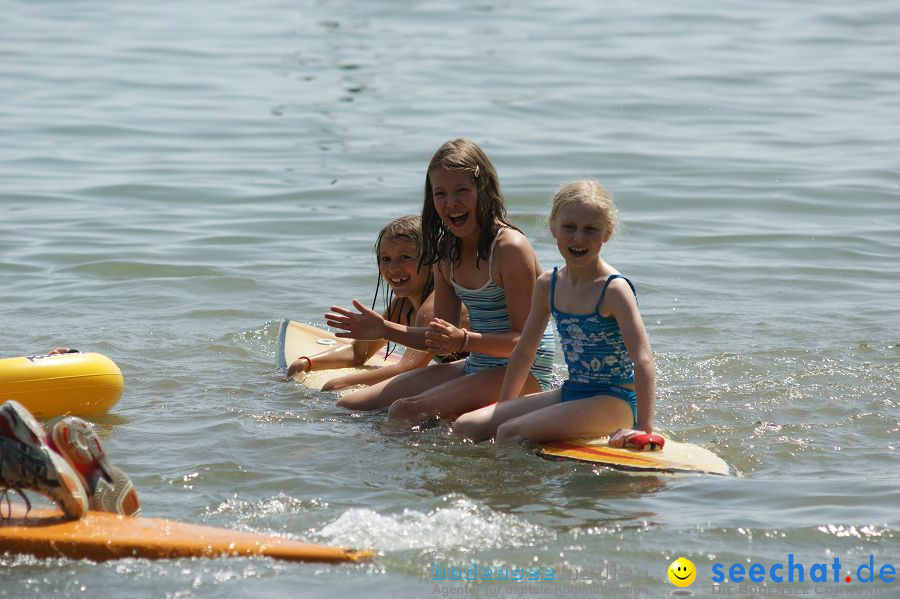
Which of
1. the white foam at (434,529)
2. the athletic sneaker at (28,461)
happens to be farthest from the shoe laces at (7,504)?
the white foam at (434,529)

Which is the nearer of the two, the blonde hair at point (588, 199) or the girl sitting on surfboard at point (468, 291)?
the blonde hair at point (588, 199)

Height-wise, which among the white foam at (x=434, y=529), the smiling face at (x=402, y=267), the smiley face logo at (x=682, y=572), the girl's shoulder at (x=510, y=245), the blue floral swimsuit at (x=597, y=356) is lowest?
the smiley face logo at (x=682, y=572)

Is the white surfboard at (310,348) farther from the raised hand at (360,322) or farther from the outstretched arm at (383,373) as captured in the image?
the raised hand at (360,322)

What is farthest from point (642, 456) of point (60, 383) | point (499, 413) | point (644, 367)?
point (60, 383)

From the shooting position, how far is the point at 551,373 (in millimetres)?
5922

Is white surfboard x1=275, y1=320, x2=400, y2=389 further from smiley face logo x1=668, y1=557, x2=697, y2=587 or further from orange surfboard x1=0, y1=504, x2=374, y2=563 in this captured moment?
smiley face logo x1=668, y1=557, x2=697, y2=587

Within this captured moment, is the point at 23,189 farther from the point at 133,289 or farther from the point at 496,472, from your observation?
the point at 496,472

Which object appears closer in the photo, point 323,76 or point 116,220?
point 116,220

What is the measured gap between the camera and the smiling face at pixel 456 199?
18.0 feet

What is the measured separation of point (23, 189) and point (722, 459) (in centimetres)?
862

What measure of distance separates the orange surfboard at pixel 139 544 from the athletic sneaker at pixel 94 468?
6.3 inches

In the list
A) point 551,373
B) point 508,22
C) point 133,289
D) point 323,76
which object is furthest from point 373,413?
point 508,22

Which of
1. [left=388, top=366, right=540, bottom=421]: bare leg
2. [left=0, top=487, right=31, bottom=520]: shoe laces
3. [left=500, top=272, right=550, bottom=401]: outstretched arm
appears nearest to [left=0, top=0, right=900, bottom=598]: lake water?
[left=388, top=366, right=540, bottom=421]: bare leg

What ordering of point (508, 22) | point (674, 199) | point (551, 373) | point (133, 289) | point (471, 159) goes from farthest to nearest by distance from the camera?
point (508, 22) < point (674, 199) < point (133, 289) < point (551, 373) < point (471, 159)
